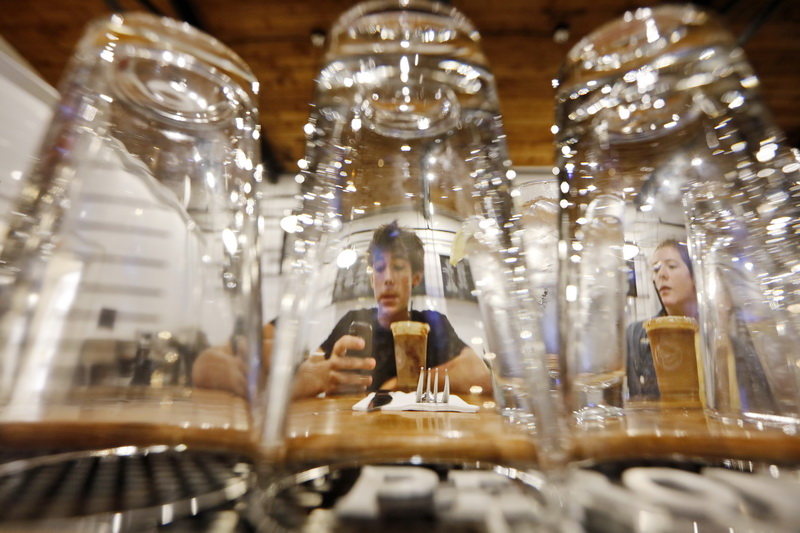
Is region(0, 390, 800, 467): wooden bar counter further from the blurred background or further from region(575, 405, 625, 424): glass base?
the blurred background

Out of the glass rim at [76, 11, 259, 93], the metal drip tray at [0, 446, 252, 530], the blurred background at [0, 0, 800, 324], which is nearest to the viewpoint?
the metal drip tray at [0, 446, 252, 530]

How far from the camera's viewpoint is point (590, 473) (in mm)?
185

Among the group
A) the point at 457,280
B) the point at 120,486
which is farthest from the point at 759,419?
the point at 120,486

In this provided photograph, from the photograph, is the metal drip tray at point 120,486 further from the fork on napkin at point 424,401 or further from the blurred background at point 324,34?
the blurred background at point 324,34

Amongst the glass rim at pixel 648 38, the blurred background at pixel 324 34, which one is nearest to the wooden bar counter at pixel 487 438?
the glass rim at pixel 648 38

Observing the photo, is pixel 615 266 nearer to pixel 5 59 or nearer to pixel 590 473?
pixel 590 473

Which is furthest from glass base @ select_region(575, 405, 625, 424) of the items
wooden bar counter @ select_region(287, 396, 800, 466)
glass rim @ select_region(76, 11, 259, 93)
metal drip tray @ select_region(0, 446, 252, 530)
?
glass rim @ select_region(76, 11, 259, 93)

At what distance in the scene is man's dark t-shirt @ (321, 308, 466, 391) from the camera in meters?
0.22

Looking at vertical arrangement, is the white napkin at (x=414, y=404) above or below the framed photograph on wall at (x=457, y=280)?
below

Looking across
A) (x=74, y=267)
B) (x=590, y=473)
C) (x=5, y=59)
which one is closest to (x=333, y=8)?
(x=5, y=59)

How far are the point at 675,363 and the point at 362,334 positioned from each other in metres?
0.15

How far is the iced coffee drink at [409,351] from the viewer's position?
0.74ft

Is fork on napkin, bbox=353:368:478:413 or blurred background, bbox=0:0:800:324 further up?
blurred background, bbox=0:0:800:324

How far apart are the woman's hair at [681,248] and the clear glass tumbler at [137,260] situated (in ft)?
0.71
